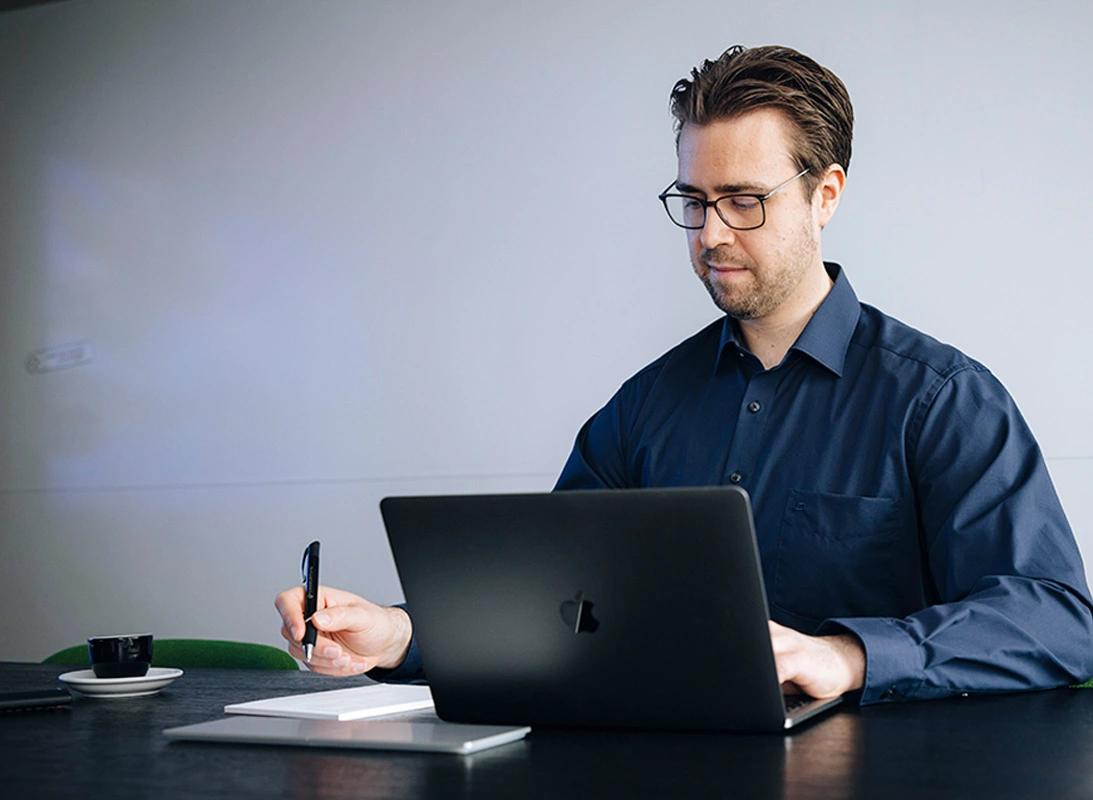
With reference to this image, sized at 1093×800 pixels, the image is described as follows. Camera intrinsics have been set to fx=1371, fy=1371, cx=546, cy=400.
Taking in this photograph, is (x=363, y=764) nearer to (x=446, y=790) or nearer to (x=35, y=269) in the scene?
(x=446, y=790)

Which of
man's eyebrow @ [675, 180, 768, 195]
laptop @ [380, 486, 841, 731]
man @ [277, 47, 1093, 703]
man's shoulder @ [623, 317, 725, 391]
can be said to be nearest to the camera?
laptop @ [380, 486, 841, 731]

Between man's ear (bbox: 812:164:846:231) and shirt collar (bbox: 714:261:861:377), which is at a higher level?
man's ear (bbox: 812:164:846:231)

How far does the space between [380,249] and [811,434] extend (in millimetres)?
2419

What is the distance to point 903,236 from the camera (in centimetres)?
367

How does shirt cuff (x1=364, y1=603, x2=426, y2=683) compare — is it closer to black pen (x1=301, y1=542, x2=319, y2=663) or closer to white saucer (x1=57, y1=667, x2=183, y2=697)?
black pen (x1=301, y1=542, x2=319, y2=663)

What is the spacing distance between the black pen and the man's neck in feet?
3.22

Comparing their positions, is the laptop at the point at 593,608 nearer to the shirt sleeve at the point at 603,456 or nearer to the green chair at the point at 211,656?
the shirt sleeve at the point at 603,456

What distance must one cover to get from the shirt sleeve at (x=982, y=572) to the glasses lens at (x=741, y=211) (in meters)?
0.40

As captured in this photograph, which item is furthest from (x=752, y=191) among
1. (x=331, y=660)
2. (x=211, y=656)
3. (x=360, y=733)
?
(x=211, y=656)

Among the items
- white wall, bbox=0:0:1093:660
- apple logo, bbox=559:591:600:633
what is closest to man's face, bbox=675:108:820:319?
apple logo, bbox=559:591:600:633

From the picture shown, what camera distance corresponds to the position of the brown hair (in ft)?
7.25

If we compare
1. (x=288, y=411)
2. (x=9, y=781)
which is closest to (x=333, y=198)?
(x=288, y=411)

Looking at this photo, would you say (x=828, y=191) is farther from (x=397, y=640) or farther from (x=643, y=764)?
(x=643, y=764)

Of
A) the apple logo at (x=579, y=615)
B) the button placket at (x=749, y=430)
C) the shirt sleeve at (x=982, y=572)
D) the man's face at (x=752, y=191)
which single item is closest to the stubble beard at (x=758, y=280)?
the man's face at (x=752, y=191)
